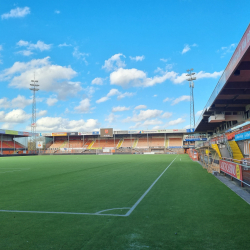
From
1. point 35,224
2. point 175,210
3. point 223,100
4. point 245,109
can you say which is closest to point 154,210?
point 175,210

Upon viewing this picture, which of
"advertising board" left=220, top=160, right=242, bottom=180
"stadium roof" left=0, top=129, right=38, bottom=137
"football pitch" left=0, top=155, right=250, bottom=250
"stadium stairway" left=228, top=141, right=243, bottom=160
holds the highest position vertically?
"stadium roof" left=0, top=129, right=38, bottom=137

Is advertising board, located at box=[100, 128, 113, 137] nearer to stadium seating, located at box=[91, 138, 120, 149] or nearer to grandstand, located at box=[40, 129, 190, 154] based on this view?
grandstand, located at box=[40, 129, 190, 154]

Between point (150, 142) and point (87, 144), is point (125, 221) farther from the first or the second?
point (87, 144)

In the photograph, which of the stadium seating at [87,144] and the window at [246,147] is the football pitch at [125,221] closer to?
the window at [246,147]

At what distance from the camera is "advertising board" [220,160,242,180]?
1000 centimetres

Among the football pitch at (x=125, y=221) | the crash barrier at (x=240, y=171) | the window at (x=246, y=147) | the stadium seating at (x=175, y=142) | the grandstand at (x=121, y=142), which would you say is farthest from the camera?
the grandstand at (x=121, y=142)

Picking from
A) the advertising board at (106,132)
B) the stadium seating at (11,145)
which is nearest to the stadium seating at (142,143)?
the advertising board at (106,132)

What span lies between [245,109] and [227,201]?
14734 mm

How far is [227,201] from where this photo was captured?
298 inches

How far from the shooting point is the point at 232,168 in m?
11.3

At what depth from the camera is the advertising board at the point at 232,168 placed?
1000 centimetres

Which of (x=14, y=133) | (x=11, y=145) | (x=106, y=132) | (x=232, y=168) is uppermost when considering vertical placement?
(x=106, y=132)

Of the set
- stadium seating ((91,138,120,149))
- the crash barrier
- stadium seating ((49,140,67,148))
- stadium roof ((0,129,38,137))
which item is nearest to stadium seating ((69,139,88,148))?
stadium seating ((49,140,67,148))

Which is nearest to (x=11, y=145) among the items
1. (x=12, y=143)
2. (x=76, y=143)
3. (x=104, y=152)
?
(x=12, y=143)
